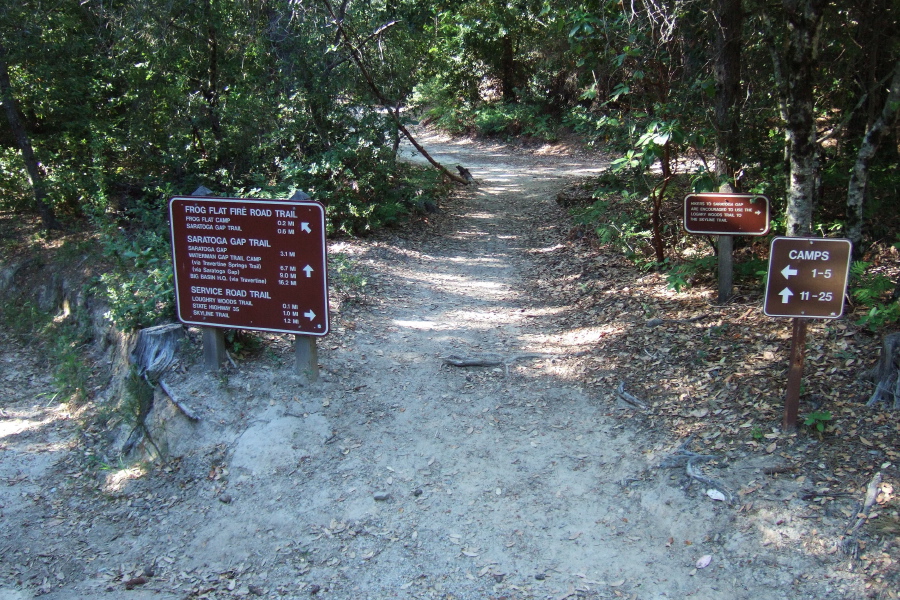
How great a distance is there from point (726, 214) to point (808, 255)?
8.17ft

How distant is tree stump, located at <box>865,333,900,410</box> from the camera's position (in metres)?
4.97

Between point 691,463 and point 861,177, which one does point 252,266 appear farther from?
point 861,177

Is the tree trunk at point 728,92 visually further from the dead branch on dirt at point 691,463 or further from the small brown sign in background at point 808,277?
the dead branch on dirt at point 691,463

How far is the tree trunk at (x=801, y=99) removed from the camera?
5.84m

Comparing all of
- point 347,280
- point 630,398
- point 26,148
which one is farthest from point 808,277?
point 26,148

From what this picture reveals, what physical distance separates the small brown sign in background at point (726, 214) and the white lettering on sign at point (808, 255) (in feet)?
7.90

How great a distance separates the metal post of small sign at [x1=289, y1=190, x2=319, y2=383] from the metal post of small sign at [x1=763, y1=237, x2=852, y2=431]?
12.8 feet

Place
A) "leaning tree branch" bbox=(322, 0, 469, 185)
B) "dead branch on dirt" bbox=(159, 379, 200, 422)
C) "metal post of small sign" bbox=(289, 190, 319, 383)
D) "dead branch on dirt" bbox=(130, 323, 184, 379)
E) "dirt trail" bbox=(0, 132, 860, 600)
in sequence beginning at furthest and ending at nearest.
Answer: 1. "leaning tree branch" bbox=(322, 0, 469, 185)
2. "dead branch on dirt" bbox=(130, 323, 184, 379)
3. "metal post of small sign" bbox=(289, 190, 319, 383)
4. "dead branch on dirt" bbox=(159, 379, 200, 422)
5. "dirt trail" bbox=(0, 132, 860, 600)

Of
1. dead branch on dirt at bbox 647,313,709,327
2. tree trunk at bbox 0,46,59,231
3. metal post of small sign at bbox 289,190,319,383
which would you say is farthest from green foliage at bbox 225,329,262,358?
tree trunk at bbox 0,46,59,231

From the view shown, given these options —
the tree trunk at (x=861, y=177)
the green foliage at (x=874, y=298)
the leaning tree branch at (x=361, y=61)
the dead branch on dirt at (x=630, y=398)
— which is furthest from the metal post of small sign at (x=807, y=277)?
the leaning tree branch at (x=361, y=61)

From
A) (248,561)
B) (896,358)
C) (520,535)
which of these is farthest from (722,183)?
(248,561)

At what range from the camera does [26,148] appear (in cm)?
1245

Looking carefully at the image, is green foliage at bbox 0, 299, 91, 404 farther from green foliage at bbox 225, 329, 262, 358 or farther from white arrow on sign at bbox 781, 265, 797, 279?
white arrow on sign at bbox 781, 265, 797, 279

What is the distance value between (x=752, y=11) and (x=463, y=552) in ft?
19.9
